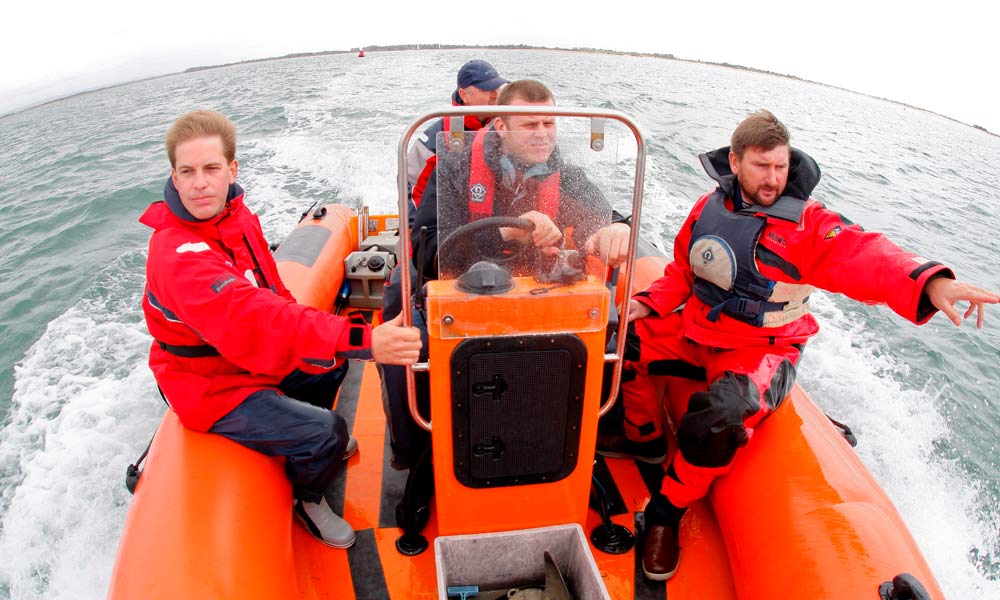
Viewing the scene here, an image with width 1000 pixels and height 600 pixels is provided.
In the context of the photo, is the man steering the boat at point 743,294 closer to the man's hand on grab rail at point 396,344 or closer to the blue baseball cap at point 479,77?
the man's hand on grab rail at point 396,344

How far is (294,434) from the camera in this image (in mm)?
1824

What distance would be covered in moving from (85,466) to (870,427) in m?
4.88

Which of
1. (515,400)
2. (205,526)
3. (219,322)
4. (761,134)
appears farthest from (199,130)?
(761,134)

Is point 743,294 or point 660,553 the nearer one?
point 660,553

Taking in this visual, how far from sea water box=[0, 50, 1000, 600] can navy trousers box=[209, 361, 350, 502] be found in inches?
48.1

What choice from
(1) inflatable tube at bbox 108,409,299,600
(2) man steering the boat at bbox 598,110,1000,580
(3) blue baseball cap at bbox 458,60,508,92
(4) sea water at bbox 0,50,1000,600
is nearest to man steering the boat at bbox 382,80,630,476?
(2) man steering the boat at bbox 598,110,1000,580

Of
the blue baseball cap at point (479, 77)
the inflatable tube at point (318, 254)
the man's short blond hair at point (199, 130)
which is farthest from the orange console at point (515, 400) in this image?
the blue baseball cap at point (479, 77)

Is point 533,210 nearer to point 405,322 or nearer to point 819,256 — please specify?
point 405,322

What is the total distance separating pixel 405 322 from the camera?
147 centimetres

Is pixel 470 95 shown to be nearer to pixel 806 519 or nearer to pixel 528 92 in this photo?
pixel 528 92

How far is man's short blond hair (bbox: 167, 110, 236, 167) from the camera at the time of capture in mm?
1666

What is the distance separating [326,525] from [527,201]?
133cm

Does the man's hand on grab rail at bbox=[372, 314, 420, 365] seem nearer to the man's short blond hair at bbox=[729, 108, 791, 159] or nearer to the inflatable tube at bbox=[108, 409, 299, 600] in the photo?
the inflatable tube at bbox=[108, 409, 299, 600]

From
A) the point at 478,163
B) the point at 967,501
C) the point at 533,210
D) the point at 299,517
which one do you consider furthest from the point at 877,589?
the point at 967,501
